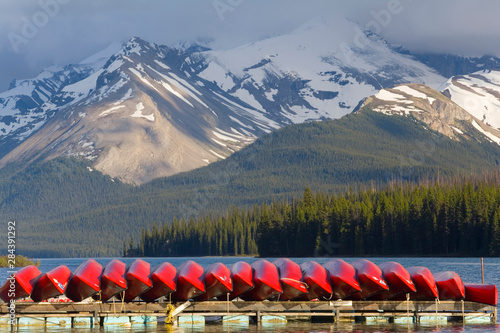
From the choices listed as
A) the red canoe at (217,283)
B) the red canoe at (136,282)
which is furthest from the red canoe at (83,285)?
the red canoe at (217,283)

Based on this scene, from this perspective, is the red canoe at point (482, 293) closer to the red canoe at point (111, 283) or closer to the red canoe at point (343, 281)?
the red canoe at point (343, 281)

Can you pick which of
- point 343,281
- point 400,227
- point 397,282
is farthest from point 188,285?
point 400,227


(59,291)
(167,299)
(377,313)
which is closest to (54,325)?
(59,291)

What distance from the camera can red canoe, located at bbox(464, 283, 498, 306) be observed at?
222 feet

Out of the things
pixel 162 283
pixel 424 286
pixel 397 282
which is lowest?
pixel 424 286

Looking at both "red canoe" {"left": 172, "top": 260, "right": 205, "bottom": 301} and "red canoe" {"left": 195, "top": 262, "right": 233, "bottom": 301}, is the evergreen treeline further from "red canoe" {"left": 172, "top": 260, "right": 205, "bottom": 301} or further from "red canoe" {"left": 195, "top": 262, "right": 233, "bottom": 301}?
"red canoe" {"left": 172, "top": 260, "right": 205, "bottom": 301}

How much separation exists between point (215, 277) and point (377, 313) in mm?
11811

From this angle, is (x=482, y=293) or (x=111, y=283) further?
(x=482, y=293)

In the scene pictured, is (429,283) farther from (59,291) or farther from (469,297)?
(59,291)

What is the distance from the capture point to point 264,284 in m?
65.4

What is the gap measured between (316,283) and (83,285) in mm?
15890

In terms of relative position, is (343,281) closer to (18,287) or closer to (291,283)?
(291,283)

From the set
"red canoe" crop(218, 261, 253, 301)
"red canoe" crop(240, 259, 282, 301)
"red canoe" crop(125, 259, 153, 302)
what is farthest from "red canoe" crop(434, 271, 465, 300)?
"red canoe" crop(125, 259, 153, 302)

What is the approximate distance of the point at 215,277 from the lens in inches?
2564
